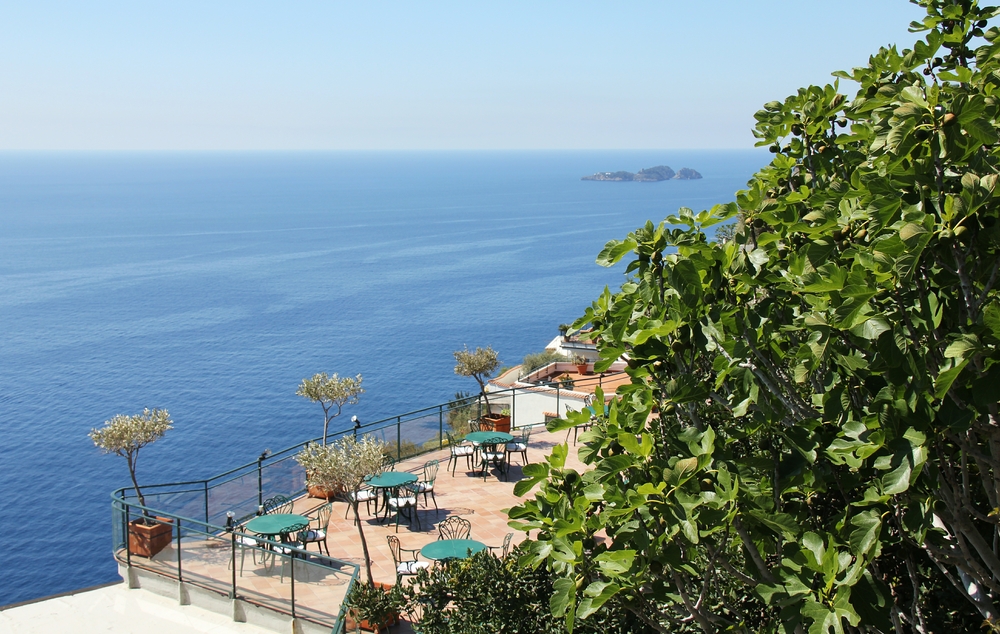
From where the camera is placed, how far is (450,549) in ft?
37.3

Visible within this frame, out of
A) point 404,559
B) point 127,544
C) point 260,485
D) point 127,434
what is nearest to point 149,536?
point 127,544

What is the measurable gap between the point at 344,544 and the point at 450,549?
2906 mm

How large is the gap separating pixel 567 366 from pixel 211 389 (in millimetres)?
37714

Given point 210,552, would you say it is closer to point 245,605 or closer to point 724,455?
point 245,605

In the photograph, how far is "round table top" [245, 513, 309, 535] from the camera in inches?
515

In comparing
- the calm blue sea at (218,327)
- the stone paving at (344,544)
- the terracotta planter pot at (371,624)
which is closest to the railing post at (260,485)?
the stone paving at (344,544)

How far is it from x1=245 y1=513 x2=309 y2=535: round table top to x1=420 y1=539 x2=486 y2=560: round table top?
291 cm

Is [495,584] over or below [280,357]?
over

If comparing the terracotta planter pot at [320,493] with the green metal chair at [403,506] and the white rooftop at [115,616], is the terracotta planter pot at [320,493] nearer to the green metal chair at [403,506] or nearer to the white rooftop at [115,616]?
the green metal chair at [403,506]

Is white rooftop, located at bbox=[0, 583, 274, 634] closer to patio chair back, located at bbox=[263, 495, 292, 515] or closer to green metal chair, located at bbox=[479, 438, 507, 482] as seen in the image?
patio chair back, located at bbox=[263, 495, 292, 515]

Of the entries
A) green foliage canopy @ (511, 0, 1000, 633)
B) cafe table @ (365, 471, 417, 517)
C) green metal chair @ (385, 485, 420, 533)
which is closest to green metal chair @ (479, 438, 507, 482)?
cafe table @ (365, 471, 417, 517)

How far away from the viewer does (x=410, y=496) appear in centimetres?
1498

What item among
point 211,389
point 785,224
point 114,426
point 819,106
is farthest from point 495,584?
point 211,389

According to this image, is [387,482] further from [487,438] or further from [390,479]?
[487,438]
